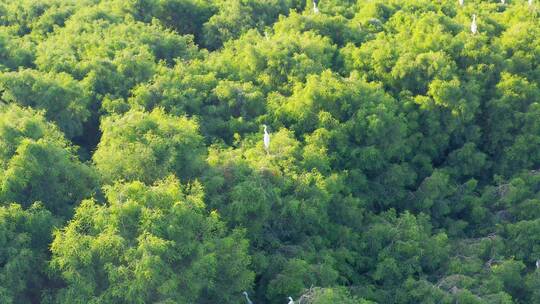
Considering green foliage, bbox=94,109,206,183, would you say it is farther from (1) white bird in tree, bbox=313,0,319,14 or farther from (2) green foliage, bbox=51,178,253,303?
(1) white bird in tree, bbox=313,0,319,14

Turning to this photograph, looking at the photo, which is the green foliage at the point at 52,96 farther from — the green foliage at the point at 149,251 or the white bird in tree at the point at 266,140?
the green foliage at the point at 149,251

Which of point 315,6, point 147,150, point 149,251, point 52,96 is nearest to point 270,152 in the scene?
point 147,150

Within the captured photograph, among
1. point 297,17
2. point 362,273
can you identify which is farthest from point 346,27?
point 362,273

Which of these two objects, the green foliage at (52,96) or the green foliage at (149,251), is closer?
the green foliage at (149,251)

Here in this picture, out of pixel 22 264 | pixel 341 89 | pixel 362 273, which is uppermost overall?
pixel 341 89

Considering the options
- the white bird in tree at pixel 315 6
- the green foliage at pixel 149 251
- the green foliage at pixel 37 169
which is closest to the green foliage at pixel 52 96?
the green foliage at pixel 37 169

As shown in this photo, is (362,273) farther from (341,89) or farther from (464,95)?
(464,95)

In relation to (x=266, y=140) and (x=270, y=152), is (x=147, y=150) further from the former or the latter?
(x=270, y=152)

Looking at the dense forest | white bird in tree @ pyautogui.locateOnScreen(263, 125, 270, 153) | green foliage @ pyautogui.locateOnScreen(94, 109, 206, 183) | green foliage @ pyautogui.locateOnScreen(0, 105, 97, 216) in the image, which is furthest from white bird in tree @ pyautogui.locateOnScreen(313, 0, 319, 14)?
green foliage @ pyautogui.locateOnScreen(0, 105, 97, 216)
